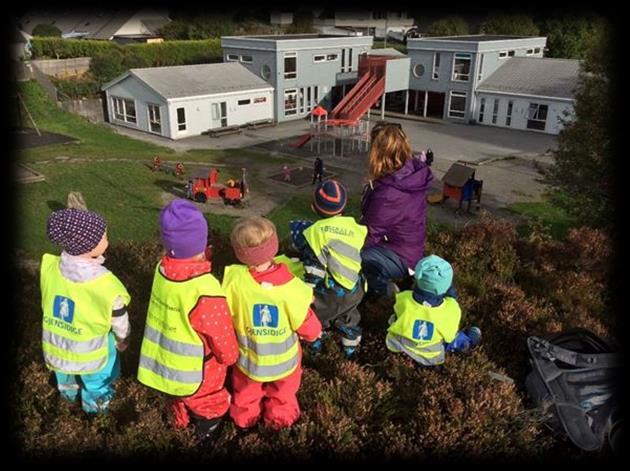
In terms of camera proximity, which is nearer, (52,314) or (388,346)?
(52,314)

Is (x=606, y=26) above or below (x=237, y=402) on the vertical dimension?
above

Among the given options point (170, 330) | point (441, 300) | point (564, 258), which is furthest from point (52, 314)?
point (564, 258)

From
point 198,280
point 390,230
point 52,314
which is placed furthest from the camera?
point 390,230

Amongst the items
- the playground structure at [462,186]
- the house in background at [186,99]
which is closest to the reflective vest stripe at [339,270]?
the playground structure at [462,186]

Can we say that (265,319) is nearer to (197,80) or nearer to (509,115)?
(197,80)

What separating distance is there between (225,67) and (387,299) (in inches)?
1237

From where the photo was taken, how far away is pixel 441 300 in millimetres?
4875

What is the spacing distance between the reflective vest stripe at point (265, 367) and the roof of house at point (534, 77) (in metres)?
31.9

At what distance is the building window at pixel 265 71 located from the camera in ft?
111

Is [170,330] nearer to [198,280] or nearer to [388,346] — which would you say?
[198,280]

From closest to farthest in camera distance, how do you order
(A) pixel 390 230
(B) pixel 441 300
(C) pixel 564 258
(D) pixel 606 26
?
(B) pixel 441 300, (A) pixel 390 230, (C) pixel 564 258, (D) pixel 606 26

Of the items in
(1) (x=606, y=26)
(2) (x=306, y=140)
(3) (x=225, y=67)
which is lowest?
(2) (x=306, y=140)

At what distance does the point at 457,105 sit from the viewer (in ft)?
117

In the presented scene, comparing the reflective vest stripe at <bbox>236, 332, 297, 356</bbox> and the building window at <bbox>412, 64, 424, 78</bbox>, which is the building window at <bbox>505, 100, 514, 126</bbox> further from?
the reflective vest stripe at <bbox>236, 332, 297, 356</bbox>
